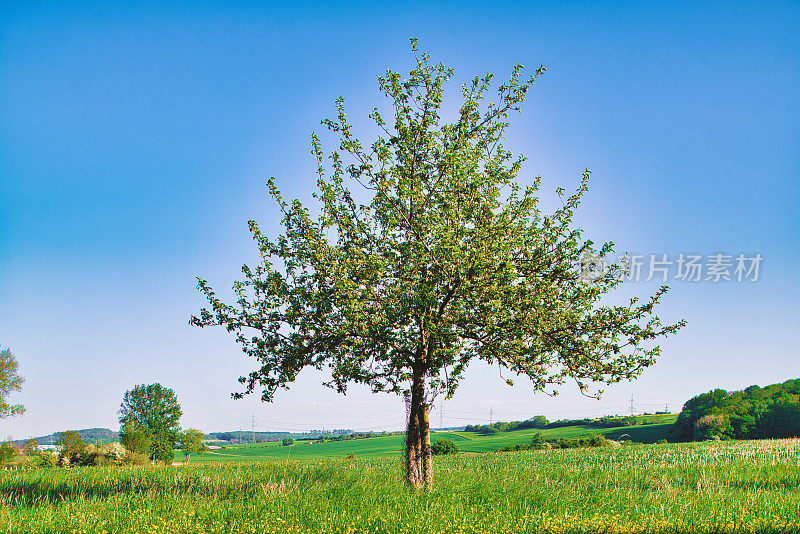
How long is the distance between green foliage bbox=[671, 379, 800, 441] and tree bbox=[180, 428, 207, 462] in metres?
80.9

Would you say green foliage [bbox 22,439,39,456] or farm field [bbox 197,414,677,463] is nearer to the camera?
green foliage [bbox 22,439,39,456]

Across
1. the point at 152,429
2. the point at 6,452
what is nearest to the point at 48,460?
the point at 6,452

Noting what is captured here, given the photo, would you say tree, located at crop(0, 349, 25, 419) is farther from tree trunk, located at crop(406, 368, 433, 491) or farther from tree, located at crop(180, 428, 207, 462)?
tree trunk, located at crop(406, 368, 433, 491)

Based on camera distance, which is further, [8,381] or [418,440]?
[8,381]

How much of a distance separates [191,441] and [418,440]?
81120 mm

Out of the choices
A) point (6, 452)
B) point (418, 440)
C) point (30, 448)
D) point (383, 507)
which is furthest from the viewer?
point (30, 448)

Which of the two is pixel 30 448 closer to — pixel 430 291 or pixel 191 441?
pixel 191 441

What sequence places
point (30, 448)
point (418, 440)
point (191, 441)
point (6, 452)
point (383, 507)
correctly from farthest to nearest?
point (191, 441), point (30, 448), point (6, 452), point (418, 440), point (383, 507)

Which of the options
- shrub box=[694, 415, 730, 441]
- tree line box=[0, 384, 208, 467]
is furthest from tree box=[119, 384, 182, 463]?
shrub box=[694, 415, 730, 441]

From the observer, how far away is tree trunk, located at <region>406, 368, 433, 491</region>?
1360cm

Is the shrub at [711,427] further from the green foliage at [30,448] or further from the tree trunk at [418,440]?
the green foliage at [30,448]

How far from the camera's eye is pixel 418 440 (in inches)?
546

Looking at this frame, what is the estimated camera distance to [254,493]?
13188mm

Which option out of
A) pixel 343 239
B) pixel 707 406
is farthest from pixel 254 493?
pixel 707 406
